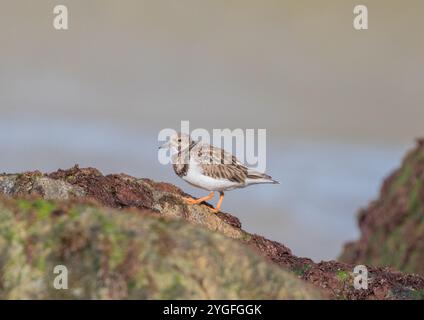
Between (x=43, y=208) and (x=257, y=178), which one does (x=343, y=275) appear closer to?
(x=257, y=178)

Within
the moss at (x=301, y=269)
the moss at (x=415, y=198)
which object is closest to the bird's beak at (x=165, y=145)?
the moss at (x=301, y=269)

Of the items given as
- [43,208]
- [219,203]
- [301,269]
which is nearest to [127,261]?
[43,208]

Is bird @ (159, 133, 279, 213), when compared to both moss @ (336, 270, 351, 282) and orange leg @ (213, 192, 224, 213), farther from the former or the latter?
moss @ (336, 270, 351, 282)

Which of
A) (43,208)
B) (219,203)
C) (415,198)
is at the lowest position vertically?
(415,198)

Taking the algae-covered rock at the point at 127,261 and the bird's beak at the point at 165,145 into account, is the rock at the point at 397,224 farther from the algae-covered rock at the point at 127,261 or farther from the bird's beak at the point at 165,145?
the algae-covered rock at the point at 127,261
